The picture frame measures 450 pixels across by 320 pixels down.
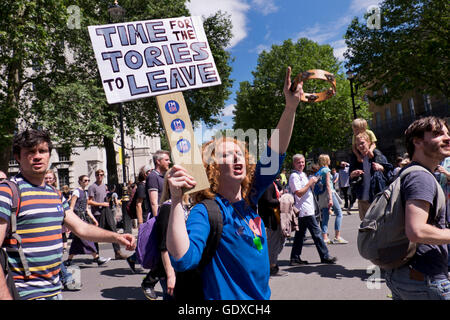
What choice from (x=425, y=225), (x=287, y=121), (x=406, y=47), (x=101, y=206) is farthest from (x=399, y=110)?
(x=287, y=121)

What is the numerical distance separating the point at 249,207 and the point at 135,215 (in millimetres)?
5899

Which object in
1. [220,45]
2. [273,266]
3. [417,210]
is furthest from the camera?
[220,45]

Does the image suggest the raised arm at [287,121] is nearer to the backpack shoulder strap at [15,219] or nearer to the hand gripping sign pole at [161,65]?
the hand gripping sign pole at [161,65]

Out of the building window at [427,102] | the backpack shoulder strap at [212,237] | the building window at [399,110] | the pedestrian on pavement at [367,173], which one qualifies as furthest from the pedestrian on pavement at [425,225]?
the building window at [399,110]

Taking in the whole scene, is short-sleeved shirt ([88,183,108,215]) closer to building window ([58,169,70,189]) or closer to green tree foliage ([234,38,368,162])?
green tree foliage ([234,38,368,162])

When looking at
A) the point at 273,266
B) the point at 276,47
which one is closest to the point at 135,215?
the point at 273,266

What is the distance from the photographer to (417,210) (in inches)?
78.2

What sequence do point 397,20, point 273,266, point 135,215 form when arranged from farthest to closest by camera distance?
point 397,20, point 135,215, point 273,266

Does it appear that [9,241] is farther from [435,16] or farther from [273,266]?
[435,16]

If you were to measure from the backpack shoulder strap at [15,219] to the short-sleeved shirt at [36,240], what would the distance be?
25 mm

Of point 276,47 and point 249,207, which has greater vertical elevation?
point 276,47

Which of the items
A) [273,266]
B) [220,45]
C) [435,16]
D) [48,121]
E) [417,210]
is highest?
Result: [220,45]

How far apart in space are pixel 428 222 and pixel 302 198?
4.67 metres

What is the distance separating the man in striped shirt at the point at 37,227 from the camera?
233 centimetres
